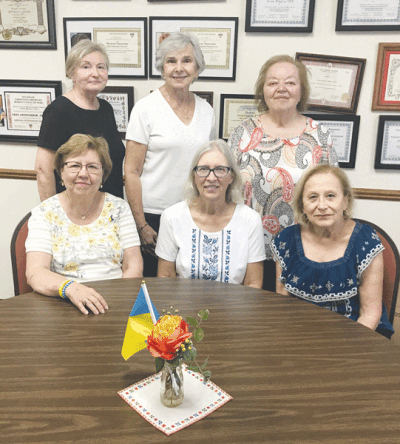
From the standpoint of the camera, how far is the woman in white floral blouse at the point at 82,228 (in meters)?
1.86

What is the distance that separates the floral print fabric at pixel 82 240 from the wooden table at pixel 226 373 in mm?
292

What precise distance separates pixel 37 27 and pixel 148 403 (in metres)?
2.61

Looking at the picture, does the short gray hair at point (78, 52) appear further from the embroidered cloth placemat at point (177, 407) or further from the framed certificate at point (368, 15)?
the embroidered cloth placemat at point (177, 407)

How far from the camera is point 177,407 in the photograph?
1061mm

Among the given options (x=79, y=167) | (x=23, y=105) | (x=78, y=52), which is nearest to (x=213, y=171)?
(x=79, y=167)

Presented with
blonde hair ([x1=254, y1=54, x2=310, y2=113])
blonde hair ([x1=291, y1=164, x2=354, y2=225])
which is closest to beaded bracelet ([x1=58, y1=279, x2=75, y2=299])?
blonde hair ([x1=291, y1=164, x2=354, y2=225])

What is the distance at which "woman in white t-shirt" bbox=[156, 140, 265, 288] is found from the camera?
75.8 inches

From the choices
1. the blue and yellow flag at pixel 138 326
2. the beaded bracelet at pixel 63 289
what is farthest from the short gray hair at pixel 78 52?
the blue and yellow flag at pixel 138 326

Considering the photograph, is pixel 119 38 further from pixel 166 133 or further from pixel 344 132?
pixel 344 132

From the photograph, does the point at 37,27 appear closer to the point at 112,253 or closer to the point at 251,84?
the point at 251,84

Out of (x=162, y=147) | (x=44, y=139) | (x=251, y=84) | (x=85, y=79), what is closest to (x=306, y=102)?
(x=251, y=84)

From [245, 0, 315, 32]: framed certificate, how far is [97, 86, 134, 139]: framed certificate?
2.79 feet

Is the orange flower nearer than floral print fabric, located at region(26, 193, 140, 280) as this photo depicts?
Yes

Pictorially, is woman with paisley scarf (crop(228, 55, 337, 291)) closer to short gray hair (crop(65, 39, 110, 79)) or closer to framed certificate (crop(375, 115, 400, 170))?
framed certificate (crop(375, 115, 400, 170))
